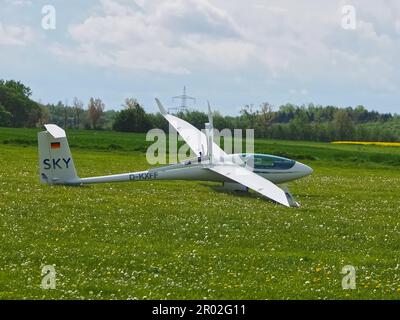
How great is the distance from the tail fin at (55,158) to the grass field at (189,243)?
22.6 inches

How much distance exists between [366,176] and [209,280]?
27.9 meters

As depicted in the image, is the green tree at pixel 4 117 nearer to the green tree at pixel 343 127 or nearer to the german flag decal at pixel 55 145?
the green tree at pixel 343 127

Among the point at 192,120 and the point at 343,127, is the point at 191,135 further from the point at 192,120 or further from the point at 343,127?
the point at 343,127

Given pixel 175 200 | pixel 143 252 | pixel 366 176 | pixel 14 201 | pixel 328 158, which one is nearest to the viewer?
pixel 143 252

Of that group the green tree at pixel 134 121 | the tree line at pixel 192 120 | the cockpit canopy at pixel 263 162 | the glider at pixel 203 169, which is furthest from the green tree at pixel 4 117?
the cockpit canopy at pixel 263 162

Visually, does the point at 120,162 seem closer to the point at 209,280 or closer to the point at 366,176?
the point at 366,176

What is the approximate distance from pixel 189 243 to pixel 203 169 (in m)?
10.7

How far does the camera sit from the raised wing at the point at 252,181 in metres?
19.8

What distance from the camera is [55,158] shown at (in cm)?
2278

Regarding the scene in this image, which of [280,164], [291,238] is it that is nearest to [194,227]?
[291,238]

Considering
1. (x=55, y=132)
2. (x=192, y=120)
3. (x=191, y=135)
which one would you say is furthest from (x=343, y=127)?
(x=55, y=132)

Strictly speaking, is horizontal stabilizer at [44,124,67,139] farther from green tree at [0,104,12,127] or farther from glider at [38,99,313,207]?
green tree at [0,104,12,127]
